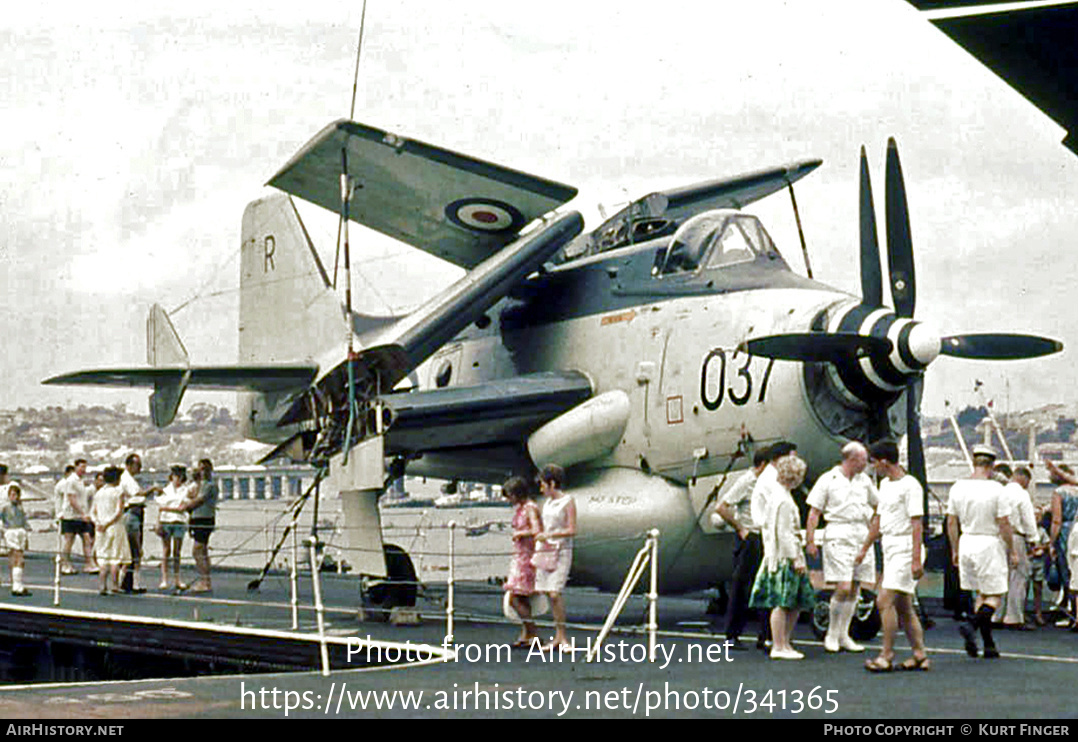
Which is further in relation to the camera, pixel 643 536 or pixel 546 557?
pixel 643 536

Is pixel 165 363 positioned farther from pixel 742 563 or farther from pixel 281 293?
pixel 742 563

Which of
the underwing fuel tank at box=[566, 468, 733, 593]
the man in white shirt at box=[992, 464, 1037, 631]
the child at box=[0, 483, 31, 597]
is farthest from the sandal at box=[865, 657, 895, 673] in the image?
the child at box=[0, 483, 31, 597]

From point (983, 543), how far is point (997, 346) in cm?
374

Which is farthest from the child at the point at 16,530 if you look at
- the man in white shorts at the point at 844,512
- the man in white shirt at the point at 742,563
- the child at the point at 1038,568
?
the child at the point at 1038,568

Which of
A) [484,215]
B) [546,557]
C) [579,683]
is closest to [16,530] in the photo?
[484,215]

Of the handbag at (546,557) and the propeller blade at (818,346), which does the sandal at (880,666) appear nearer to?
the handbag at (546,557)

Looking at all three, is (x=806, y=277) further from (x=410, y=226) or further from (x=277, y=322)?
(x=277, y=322)

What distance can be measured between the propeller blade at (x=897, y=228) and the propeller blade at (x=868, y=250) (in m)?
0.14

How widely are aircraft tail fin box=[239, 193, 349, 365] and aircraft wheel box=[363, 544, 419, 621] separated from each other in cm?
301

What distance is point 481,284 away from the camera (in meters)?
19.7

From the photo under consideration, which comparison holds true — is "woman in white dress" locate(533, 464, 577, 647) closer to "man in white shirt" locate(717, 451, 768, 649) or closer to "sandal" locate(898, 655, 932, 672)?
"man in white shirt" locate(717, 451, 768, 649)

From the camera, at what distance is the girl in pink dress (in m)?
14.2

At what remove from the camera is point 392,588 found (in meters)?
18.9

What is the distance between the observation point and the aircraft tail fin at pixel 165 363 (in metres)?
22.0
